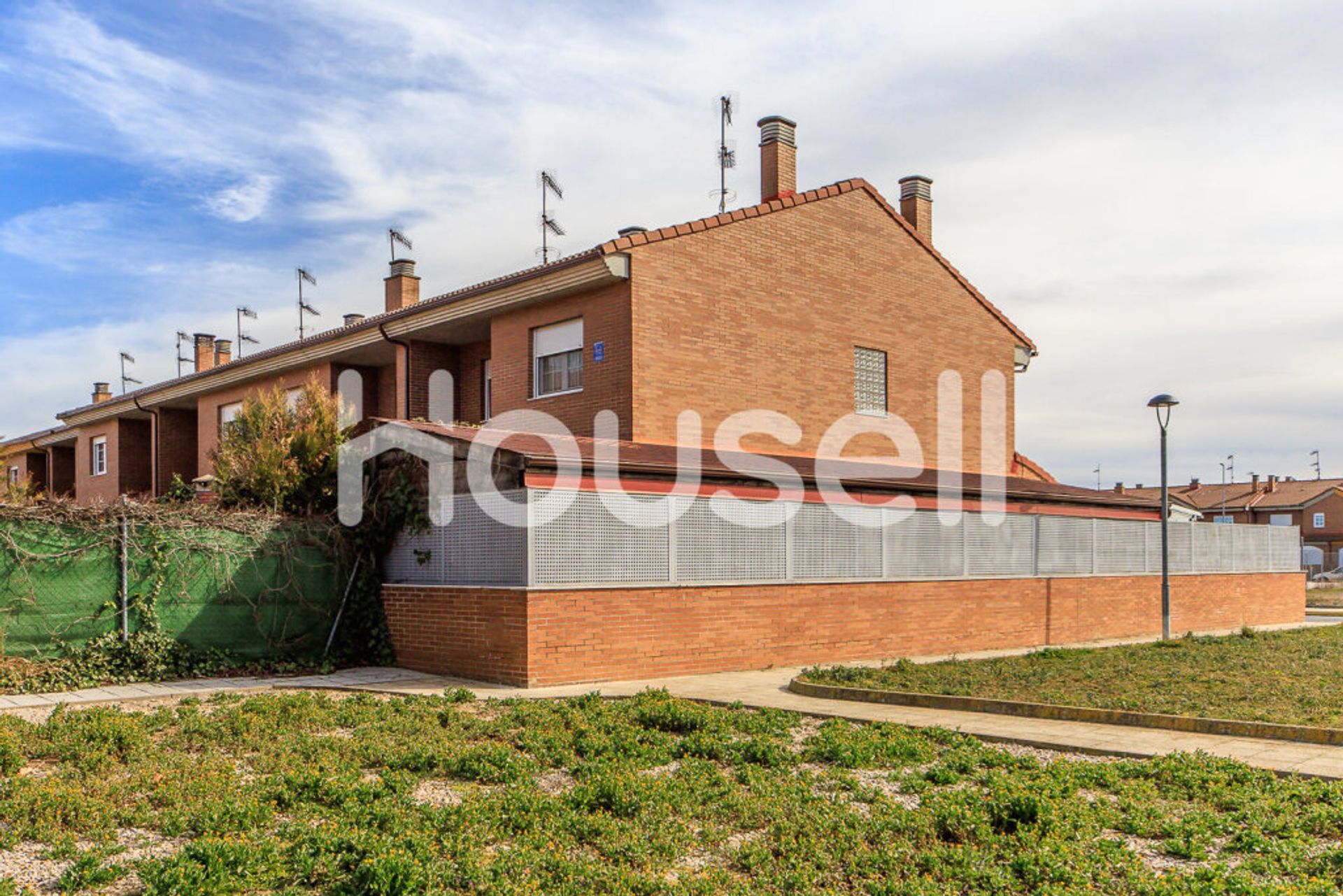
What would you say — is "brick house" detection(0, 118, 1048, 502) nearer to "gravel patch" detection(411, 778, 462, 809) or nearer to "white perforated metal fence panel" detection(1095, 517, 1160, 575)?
"white perforated metal fence panel" detection(1095, 517, 1160, 575)

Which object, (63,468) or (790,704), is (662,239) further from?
(63,468)

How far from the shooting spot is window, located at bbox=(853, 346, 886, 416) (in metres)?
21.5

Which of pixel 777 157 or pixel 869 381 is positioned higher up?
pixel 777 157

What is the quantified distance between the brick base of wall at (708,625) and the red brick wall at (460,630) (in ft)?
0.05

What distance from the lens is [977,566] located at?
59.8 ft

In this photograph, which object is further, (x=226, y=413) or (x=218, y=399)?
(x=218, y=399)

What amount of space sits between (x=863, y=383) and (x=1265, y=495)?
216 ft

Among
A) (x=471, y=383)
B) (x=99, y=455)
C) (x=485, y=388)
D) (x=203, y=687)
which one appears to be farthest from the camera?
(x=99, y=455)

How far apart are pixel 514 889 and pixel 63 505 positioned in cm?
972

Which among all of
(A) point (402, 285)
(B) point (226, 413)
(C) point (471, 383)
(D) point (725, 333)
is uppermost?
(A) point (402, 285)

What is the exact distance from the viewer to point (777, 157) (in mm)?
21906

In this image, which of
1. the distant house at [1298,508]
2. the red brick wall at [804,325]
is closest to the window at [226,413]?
the red brick wall at [804,325]

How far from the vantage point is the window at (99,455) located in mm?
33344

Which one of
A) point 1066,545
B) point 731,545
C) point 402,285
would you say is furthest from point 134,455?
point 1066,545
